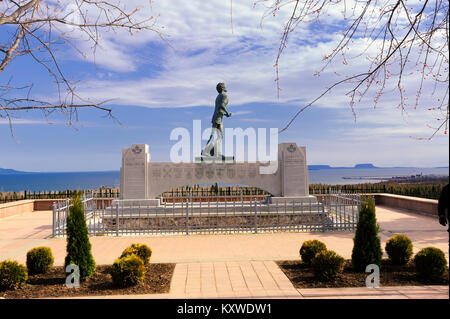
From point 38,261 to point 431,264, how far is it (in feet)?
24.3

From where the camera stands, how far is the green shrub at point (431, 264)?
6406mm

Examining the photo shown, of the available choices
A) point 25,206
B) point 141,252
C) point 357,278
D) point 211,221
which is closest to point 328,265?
point 357,278

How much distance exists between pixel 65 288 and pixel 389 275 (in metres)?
5.94

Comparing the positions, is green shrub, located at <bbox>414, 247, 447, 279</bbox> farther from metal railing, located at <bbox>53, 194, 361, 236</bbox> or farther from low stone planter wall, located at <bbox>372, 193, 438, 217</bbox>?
low stone planter wall, located at <bbox>372, 193, 438, 217</bbox>

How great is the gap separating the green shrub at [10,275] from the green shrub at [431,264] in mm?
7105

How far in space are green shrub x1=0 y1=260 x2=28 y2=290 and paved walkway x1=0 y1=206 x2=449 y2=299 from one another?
2.02 meters

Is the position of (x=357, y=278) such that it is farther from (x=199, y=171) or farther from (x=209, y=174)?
(x=199, y=171)

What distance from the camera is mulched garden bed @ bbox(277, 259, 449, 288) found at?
627 centimetres

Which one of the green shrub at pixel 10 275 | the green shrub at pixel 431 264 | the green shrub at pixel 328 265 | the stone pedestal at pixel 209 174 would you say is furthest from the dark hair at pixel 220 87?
the green shrub at pixel 10 275

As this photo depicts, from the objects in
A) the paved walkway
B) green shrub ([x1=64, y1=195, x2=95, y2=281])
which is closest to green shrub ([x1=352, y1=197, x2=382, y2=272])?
the paved walkway

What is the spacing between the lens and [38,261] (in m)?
7.07

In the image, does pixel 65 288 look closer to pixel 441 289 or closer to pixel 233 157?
pixel 441 289

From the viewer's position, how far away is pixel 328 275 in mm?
6430
